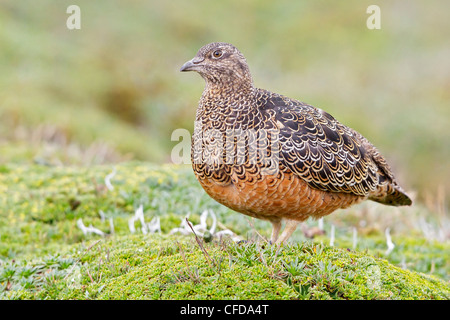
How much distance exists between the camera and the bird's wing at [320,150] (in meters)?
5.42

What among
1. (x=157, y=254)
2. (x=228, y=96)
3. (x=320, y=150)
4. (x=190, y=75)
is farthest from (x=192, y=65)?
(x=190, y=75)

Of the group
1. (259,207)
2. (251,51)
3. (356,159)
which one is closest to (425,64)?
(251,51)

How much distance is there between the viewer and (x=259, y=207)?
5.29 m

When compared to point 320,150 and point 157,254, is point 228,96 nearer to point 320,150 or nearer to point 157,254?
point 320,150

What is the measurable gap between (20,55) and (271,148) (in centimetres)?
1165

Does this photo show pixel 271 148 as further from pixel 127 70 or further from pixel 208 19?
pixel 208 19

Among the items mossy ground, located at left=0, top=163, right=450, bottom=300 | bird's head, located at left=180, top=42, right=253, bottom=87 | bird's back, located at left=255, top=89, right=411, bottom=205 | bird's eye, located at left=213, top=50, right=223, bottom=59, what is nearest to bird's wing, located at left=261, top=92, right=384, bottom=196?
bird's back, located at left=255, top=89, right=411, bottom=205

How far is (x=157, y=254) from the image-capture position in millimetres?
5078

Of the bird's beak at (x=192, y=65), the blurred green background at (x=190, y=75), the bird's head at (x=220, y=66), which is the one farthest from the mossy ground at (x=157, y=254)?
the blurred green background at (x=190, y=75)

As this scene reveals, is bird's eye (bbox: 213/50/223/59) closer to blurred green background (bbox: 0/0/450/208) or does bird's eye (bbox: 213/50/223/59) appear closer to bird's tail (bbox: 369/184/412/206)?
bird's tail (bbox: 369/184/412/206)

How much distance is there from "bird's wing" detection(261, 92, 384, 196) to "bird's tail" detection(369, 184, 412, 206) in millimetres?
188

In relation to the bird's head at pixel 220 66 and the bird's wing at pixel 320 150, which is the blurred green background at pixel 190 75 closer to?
the bird's wing at pixel 320 150

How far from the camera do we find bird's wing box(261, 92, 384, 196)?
17.8 ft
